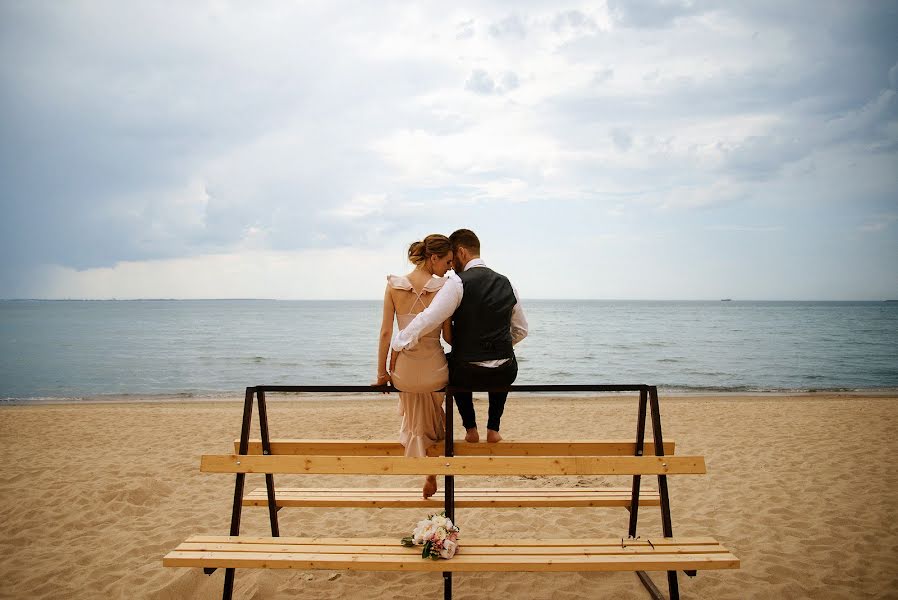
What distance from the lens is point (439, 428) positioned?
356cm

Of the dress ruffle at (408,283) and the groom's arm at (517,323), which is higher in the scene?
the dress ruffle at (408,283)

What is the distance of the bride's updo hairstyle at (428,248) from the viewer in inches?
135

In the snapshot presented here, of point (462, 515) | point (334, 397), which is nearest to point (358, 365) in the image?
point (334, 397)

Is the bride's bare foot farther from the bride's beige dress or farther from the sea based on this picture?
the sea

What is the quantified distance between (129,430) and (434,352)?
381 inches

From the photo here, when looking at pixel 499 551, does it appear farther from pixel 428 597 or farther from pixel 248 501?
pixel 248 501

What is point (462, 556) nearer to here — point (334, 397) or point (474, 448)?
point (474, 448)

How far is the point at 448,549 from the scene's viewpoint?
2859mm

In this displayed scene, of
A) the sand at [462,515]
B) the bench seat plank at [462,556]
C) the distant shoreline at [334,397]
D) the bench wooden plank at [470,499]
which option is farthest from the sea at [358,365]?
the bench seat plank at [462,556]

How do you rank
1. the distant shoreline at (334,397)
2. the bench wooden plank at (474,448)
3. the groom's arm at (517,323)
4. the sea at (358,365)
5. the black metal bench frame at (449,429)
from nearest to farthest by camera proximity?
the black metal bench frame at (449,429) → the bench wooden plank at (474,448) → the groom's arm at (517,323) → the distant shoreline at (334,397) → the sea at (358,365)

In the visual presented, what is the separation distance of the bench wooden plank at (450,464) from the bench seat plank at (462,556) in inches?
16.8

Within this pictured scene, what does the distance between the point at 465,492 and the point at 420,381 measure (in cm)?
121

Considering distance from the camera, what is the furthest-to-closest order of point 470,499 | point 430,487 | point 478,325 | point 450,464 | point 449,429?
1. point 470,499
2. point 430,487
3. point 478,325
4. point 449,429
5. point 450,464

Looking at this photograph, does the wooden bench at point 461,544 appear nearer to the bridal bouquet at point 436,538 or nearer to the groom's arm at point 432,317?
the bridal bouquet at point 436,538
